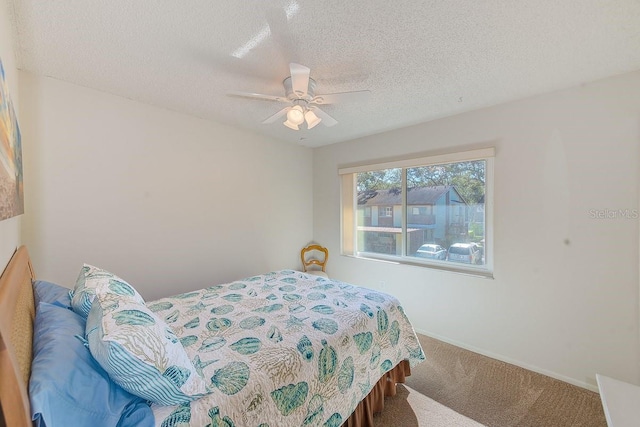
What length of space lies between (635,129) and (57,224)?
4540 millimetres

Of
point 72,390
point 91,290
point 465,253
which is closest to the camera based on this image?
point 72,390

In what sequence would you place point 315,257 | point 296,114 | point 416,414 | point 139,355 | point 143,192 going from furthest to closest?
point 315,257
point 143,192
point 296,114
point 416,414
point 139,355

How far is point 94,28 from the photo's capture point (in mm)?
1517

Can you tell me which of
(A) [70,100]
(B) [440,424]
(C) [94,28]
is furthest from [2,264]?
(B) [440,424]

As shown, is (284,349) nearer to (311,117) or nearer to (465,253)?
(311,117)

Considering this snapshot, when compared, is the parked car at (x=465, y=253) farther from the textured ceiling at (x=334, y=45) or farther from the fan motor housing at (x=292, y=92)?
the fan motor housing at (x=292, y=92)

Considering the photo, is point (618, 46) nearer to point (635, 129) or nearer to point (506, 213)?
point (635, 129)

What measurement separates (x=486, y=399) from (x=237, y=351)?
197cm

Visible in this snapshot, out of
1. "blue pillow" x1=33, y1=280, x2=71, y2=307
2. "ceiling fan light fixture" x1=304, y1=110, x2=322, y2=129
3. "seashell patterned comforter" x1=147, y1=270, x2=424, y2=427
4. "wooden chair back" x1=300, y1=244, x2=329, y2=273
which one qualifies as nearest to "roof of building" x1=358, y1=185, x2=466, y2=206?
"wooden chair back" x1=300, y1=244, x2=329, y2=273

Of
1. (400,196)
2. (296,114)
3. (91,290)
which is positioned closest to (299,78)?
(296,114)

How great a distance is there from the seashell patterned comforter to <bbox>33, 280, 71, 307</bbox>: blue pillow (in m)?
0.56

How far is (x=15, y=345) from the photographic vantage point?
2.76ft

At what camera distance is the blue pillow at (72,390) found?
765 millimetres

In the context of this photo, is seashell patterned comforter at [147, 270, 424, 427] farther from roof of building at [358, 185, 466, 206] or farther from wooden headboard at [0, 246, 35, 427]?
roof of building at [358, 185, 466, 206]
